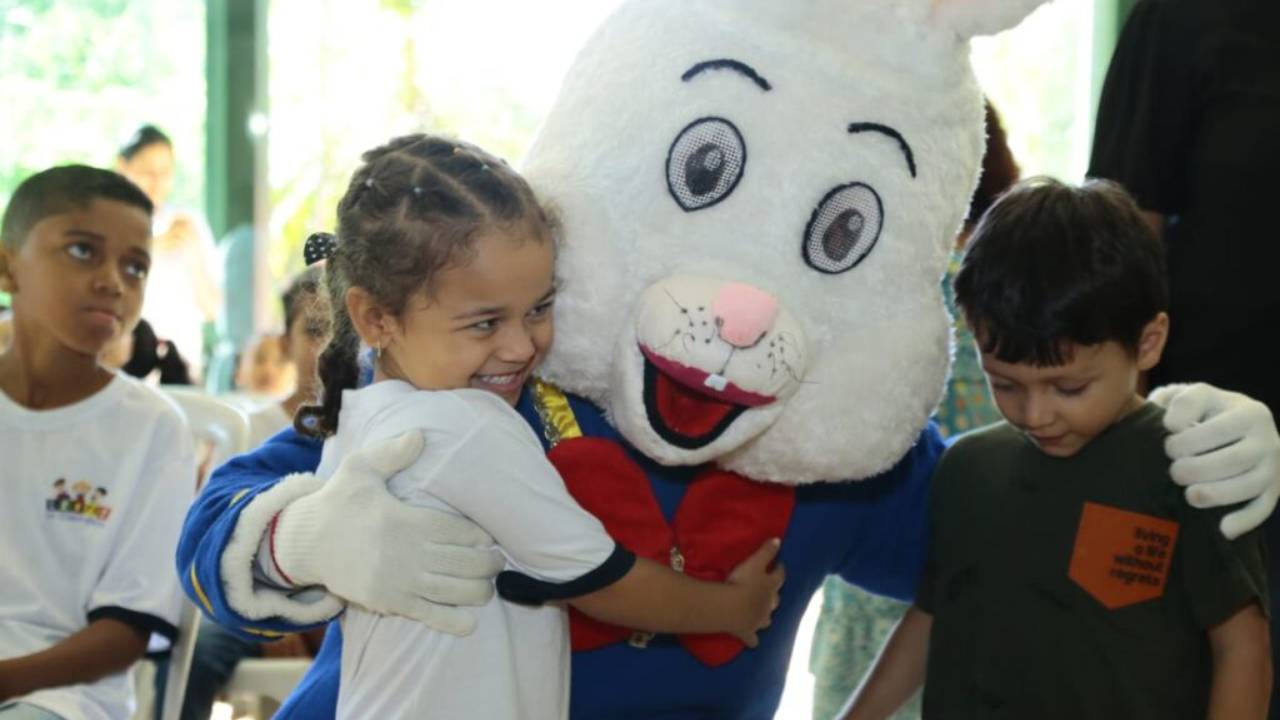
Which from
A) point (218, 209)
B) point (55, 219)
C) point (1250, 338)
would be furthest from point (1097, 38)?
point (55, 219)

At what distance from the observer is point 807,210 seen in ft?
3.90

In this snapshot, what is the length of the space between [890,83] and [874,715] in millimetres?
675

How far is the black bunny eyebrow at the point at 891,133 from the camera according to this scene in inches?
47.3

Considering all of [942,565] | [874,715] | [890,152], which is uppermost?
[890,152]

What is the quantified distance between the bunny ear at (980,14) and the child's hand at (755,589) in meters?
0.49

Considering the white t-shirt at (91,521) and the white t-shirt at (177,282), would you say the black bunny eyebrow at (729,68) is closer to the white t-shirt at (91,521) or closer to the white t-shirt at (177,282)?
the white t-shirt at (91,521)

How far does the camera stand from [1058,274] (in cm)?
132

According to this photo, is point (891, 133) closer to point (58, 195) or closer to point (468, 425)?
point (468, 425)

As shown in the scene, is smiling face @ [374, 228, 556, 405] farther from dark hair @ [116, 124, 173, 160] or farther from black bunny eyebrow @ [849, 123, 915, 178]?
dark hair @ [116, 124, 173, 160]

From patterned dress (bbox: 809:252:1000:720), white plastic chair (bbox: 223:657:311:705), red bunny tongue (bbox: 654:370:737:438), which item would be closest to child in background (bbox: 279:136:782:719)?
red bunny tongue (bbox: 654:370:737:438)

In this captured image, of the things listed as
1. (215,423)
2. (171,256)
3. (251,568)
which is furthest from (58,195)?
(171,256)

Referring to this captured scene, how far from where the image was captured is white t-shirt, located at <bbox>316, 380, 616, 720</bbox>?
1130 mm

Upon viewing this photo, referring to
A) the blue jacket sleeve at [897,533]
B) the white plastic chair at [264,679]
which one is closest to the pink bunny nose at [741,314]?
the blue jacket sleeve at [897,533]

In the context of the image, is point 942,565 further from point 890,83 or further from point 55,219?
point 55,219
